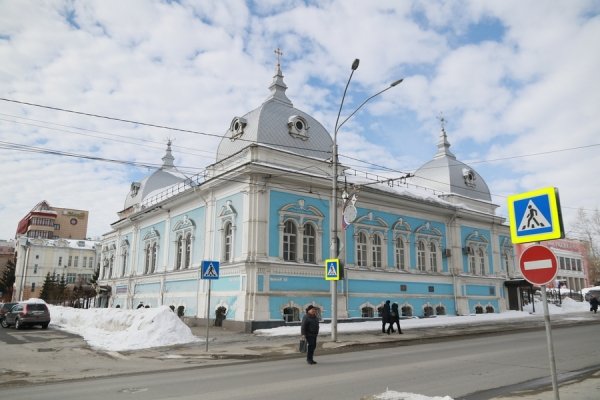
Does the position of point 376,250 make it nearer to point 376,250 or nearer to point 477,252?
point 376,250

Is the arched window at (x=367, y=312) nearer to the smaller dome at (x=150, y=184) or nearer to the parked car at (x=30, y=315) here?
the parked car at (x=30, y=315)

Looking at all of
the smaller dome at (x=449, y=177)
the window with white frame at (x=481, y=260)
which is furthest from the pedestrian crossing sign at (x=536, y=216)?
the window with white frame at (x=481, y=260)

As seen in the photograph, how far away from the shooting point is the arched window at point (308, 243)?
24.6 m

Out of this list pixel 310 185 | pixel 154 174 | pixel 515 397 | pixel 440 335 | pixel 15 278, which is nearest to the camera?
pixel 515 397

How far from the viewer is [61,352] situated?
15125mm

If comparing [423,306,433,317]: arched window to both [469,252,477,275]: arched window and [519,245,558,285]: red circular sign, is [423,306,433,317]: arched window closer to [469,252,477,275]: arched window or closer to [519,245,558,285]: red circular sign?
[469,252,477,275]: arched window

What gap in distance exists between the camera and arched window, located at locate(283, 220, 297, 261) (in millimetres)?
23828

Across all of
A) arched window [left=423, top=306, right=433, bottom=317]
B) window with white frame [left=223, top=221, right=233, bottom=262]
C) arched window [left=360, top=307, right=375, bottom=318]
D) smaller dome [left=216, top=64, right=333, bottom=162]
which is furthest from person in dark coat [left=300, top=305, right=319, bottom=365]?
arched window [left=423, top=306, right=433, bottom=317]

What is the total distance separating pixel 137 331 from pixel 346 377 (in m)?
10.5

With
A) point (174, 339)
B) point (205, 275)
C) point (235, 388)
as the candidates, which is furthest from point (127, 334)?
point (235, 388)

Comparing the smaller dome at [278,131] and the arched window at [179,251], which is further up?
the smaller dome at [278,131]

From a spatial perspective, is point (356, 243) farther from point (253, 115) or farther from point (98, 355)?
point (98, 355)

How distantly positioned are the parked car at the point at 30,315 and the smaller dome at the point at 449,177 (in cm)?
2762

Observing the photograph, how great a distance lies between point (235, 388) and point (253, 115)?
63.5ft
